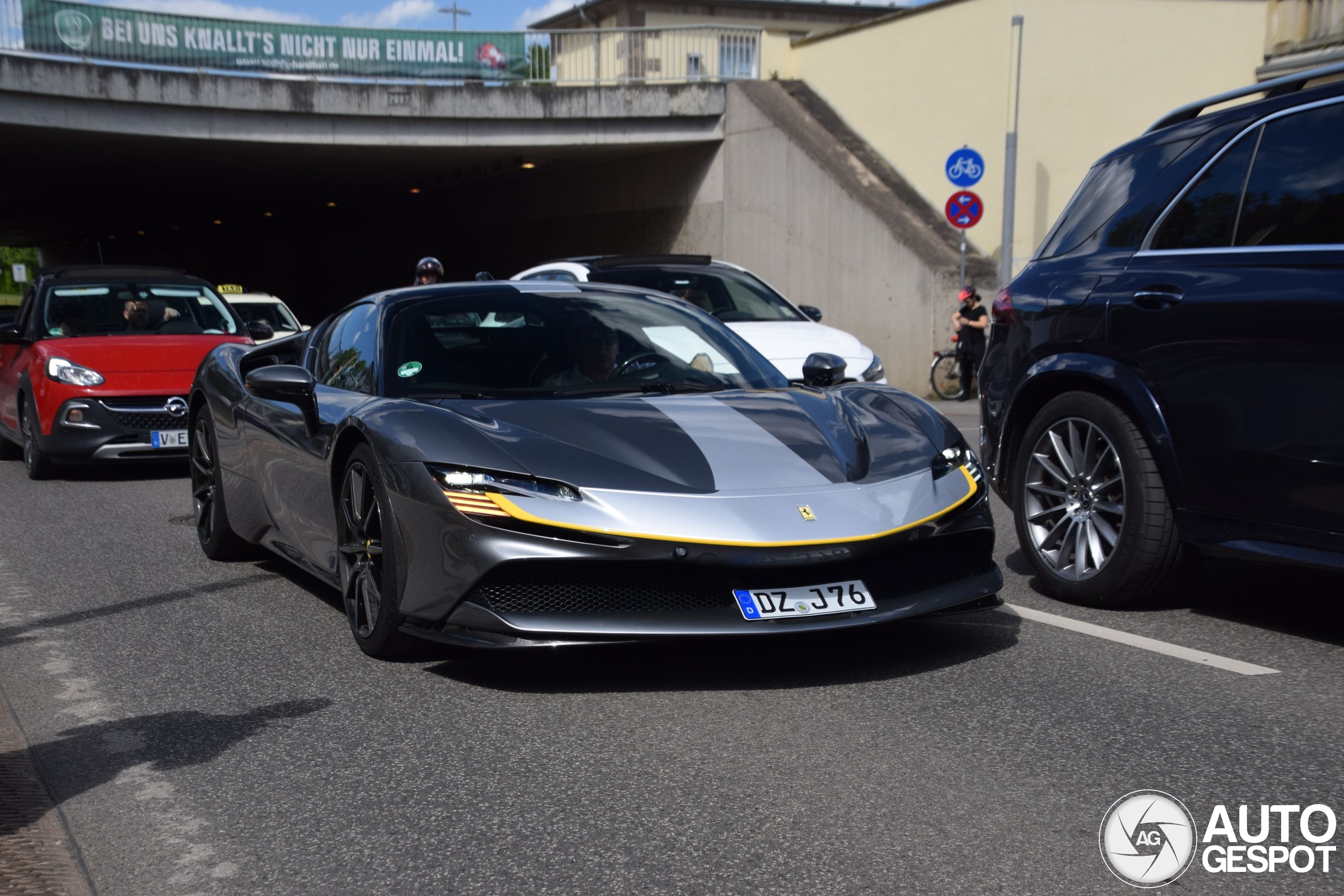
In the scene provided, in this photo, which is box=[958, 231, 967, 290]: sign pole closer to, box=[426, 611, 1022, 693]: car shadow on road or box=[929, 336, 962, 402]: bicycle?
box=[929, 336, 962, 402]: bicycle

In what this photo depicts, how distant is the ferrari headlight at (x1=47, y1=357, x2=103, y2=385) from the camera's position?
1110 cm

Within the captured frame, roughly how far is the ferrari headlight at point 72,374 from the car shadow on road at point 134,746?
7303mm

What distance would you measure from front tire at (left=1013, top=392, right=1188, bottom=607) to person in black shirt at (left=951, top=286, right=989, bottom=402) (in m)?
13.8

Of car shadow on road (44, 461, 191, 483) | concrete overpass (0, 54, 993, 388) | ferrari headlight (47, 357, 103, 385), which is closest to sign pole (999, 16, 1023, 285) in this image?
concrete overpass (0, 54, 993, 388)

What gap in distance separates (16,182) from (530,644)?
36908 mm

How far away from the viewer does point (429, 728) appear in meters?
4.25

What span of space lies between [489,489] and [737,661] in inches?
42.1

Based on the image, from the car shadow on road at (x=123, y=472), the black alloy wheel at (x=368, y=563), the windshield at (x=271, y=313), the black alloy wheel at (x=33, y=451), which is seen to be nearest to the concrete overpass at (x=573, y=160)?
the windshield at (x=271, y=313)

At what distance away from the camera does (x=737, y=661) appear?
4.91 metres

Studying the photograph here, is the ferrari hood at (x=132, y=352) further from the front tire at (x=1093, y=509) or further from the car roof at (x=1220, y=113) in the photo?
the car roof at (x=1220, y=113)

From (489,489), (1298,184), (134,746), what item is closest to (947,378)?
(1298,184)

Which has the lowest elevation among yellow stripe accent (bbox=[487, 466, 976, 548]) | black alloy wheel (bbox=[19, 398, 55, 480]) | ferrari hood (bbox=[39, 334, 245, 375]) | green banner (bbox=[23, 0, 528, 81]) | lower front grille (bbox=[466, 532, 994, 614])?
black alloy wheel (bbox=[19, 398, 55, 480])

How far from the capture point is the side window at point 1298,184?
486 centimetres

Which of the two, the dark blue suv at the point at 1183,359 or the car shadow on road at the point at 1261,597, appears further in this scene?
the car shadow on road at the point at 1261,597
